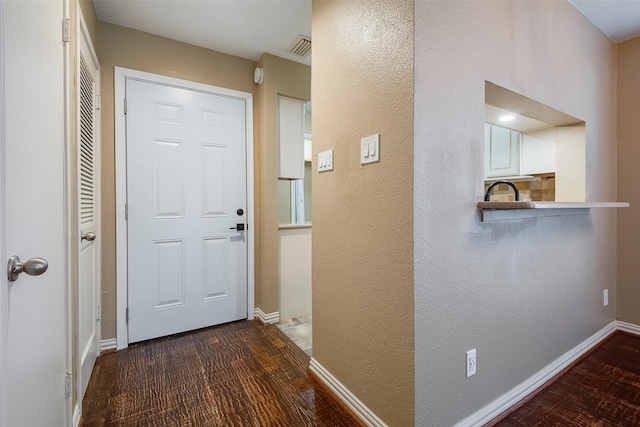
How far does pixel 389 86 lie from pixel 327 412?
1583 millimetres

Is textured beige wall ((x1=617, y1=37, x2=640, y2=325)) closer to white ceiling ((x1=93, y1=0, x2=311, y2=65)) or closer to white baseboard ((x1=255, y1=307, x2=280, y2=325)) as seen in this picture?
white ceiling ((x1=93, y1=0, x2=311, y2=65))

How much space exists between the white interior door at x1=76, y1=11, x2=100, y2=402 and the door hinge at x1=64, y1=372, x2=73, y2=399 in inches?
4.9

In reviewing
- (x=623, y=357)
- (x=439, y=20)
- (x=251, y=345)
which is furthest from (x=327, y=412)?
(x=623, y=357)

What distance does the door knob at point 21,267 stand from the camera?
0.76m

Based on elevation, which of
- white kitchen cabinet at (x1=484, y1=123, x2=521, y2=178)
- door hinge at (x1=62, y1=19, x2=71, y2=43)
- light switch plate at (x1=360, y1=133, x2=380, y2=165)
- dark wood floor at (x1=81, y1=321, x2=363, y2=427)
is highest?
door hinge at (x1=62, y1=19, x2=71, y2=43)

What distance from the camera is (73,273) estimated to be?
4.34 ft

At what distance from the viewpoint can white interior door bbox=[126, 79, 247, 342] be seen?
219cm

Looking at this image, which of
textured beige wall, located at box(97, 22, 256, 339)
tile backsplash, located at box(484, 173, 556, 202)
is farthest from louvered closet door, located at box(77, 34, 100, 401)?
tile backsplash, located at box(484, 173, 556, 202)

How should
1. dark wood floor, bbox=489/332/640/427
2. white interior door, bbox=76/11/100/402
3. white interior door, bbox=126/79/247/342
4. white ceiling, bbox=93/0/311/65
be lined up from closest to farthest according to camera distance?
dark wood floor, bbox=489/332/640/427 → white interior door, bbox=76/11/100/402 → white ceiling, bbox=93/0/311/65 → white interior door, bbox=126/79/247/342

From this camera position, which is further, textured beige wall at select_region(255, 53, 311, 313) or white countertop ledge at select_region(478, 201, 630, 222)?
textured beige wall at select_region(255, 53, 311, 313)

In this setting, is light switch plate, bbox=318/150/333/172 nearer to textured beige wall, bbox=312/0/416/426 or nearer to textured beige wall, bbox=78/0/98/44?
A: textured beige wall, bbox=312/0/416/426

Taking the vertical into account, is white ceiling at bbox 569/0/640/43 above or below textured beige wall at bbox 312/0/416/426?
above

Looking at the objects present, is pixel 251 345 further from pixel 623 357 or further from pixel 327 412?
pixel 623 357

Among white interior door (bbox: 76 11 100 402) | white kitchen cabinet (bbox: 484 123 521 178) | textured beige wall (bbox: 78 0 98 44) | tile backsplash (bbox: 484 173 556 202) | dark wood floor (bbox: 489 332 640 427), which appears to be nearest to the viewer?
dark wood floor (bbox: 489 332 640 427)
